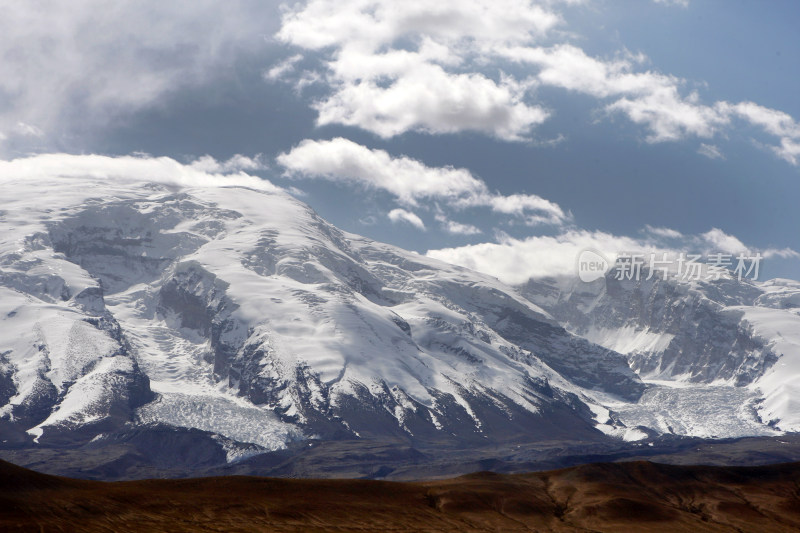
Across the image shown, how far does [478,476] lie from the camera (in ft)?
559

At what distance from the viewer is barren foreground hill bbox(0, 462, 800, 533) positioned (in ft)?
404

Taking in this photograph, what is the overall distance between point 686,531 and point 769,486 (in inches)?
1425

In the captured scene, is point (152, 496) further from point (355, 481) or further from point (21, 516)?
point (355, 481)

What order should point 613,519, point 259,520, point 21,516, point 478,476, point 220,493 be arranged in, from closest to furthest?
point 21,516
point 259,520
point 220,493
point 613,519
point 478,476

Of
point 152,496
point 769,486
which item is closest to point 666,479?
point 769,486

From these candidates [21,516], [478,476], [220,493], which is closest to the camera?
[21,516]

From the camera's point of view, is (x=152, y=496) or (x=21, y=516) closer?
(x=21, y=516)

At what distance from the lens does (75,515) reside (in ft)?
392

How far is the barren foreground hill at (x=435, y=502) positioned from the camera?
123 metres

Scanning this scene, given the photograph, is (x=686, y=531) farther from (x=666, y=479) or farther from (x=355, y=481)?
(x=355, y=481)

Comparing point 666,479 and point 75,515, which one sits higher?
point 666,479

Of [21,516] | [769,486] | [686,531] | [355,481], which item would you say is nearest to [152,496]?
[21,516]

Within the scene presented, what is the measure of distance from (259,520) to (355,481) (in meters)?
28.5

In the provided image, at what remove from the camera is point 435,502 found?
152625mm
